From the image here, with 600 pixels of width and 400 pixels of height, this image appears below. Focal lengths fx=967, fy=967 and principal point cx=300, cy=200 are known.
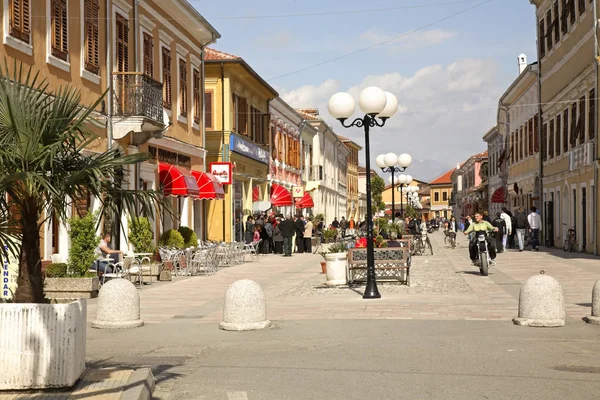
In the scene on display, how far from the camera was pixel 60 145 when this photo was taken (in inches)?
293

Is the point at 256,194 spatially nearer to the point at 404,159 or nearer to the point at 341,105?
the point at 404,159

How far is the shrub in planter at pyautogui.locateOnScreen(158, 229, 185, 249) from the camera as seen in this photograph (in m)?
27.0

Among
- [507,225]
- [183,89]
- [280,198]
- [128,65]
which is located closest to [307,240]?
[280,198]

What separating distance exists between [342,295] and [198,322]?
453 cm

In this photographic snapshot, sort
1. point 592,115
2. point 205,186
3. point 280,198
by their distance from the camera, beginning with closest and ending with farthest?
point 205,186 → point 592,115 → point 280,198

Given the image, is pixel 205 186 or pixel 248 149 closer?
pixel 205 186

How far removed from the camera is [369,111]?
1717 centimetres

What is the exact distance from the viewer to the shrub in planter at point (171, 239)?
27.0 metres

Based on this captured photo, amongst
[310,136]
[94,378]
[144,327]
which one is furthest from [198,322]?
[310,136]

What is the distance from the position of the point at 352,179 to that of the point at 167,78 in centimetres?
7851

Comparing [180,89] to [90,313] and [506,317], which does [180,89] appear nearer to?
[90,313]

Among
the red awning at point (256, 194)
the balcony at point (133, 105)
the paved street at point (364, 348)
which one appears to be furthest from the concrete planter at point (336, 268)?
the red awning at point (256, 194)

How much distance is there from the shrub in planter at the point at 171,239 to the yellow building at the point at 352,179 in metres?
71.5

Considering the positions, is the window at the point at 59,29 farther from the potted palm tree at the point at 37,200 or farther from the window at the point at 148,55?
the potted palm tree at the point at 37,200
